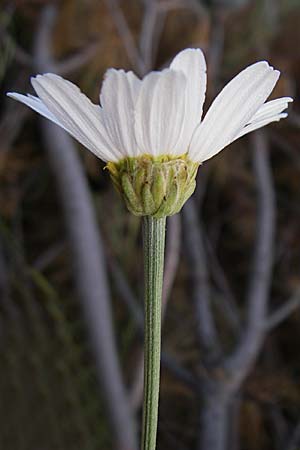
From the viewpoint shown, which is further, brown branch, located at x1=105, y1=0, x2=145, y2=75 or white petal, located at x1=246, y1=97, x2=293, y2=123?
brown branch, located at x1=105, y1=0, x2=145, y2=75

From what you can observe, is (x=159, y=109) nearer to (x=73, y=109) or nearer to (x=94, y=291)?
(x=73, y=109)

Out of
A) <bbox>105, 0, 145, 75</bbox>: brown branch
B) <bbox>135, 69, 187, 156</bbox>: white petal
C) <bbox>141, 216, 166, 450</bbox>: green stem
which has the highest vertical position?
<bbox>105, 0, 145, 75</bbox>: brown branch

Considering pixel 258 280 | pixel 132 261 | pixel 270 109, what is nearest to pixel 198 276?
pixel 258 280

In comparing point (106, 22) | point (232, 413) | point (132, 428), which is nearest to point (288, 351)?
point (232, 413)

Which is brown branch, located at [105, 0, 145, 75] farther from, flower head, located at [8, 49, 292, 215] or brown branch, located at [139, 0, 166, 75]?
flower head, located at [8, 49, 292, 215]

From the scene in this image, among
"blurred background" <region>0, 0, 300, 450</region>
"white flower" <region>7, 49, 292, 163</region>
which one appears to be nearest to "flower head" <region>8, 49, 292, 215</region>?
"white flower" <region>7, 49, 292, 163</region>

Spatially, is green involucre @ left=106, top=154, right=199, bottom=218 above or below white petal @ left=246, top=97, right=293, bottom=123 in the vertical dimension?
below
